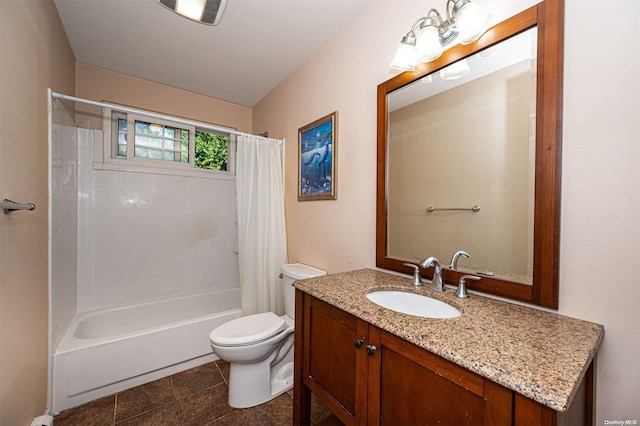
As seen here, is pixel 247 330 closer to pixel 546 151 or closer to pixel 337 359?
pixel 337 359

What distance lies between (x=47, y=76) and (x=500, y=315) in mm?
2578

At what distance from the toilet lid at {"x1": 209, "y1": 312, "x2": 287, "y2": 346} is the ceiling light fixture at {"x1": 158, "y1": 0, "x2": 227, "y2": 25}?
196 cm

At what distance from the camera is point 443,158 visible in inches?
49.6

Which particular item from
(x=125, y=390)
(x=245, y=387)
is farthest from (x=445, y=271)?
(x=125, y=390)

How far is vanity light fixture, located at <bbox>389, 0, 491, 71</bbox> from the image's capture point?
1.01 meters

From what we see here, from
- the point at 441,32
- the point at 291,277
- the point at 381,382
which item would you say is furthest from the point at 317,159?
the point at 381,382

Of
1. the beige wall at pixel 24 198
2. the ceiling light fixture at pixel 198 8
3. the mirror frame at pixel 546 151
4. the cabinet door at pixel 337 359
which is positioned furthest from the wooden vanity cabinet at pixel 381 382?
the ceiling light fixture at pixel 198 8

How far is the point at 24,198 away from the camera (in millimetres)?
1204

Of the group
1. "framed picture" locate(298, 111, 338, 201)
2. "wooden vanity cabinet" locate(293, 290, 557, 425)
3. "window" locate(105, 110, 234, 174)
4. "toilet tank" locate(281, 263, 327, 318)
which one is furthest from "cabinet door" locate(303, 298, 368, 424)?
"window" locate(105, 110, 234, 174)

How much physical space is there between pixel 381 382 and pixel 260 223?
1601mm

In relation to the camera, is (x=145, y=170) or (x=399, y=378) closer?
(x=399, y=378)

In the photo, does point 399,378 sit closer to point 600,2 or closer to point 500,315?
point 500,315

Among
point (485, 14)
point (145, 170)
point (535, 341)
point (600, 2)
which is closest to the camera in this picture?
point (535, 341)

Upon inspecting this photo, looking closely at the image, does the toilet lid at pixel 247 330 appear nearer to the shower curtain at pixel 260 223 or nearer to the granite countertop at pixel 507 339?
the shower curtain at pixel 260 223
